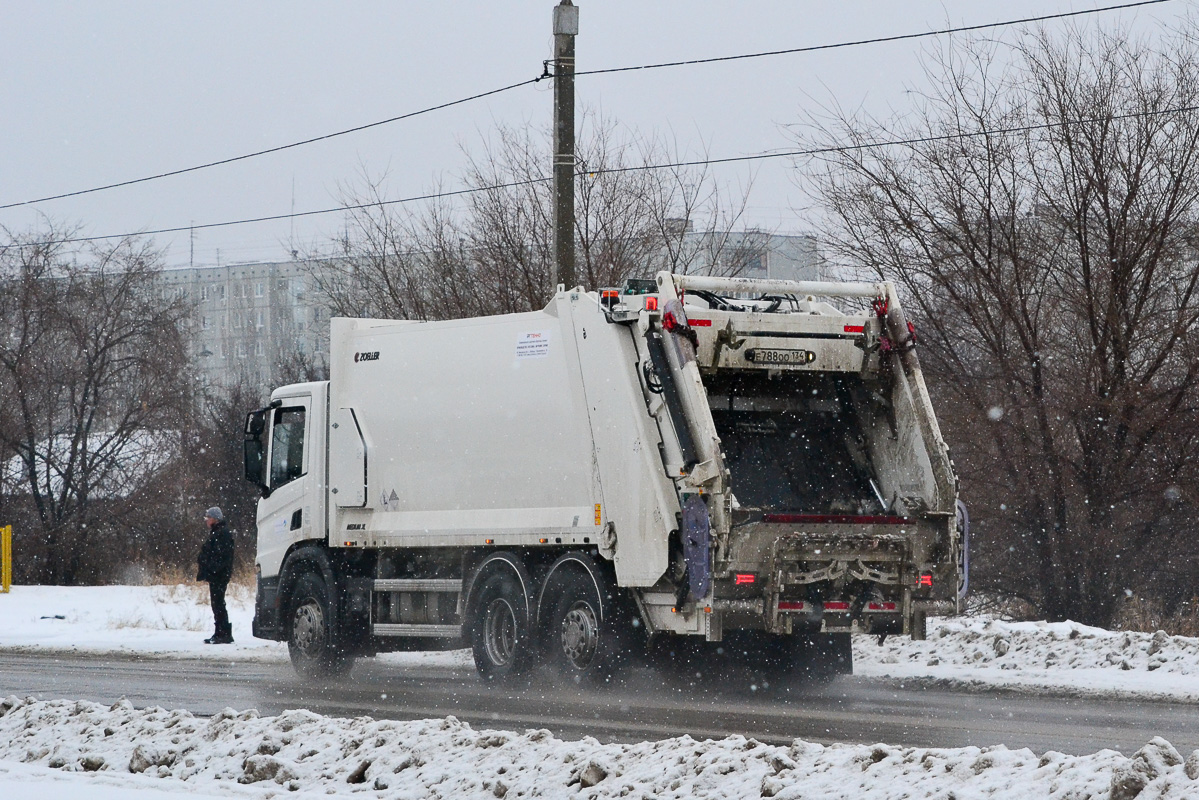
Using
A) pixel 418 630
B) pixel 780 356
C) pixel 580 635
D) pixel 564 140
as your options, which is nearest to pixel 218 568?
pixel 418 630

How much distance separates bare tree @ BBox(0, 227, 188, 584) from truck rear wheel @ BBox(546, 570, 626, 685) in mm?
23063

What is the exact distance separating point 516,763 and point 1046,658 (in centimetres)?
645

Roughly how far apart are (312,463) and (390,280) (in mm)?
8914

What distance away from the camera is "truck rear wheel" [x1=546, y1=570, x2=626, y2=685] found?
38.3 feet

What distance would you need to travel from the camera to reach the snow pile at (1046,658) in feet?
37.9

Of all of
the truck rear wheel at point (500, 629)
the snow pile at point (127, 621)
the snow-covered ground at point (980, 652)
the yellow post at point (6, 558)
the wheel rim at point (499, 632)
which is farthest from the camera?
the yellow post at point (6, 558)

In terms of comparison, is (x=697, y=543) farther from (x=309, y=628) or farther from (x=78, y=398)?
(x=78, y=398)

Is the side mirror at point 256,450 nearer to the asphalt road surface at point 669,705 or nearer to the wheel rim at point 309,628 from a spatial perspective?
the wheel rim at point 309,628

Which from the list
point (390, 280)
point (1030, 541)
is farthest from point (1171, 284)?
point (390, 280)

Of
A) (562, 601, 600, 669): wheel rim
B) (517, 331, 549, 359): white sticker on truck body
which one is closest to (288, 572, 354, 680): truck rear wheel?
(562, 601, 600, 669): wheel rim

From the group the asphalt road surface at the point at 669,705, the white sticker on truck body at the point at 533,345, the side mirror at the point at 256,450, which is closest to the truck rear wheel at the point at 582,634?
the asphalt road surface at the point at 669,705

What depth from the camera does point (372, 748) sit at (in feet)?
25.5

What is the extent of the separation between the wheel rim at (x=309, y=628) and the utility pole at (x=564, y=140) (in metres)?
4.18

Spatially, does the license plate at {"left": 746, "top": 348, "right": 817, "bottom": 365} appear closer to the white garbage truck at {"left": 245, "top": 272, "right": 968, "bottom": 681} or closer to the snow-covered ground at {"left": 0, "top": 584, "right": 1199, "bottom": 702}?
the white garbage truck at {"left": 245, "top": 272, "right": 968, "bottom": 681}
